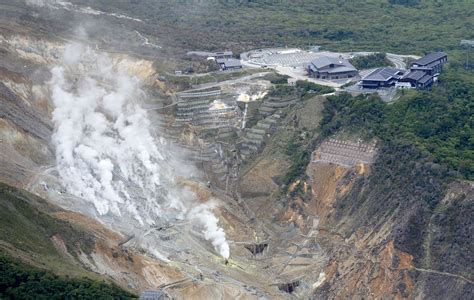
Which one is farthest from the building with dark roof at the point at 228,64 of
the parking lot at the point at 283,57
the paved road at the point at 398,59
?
the paved road at the point at 398,59

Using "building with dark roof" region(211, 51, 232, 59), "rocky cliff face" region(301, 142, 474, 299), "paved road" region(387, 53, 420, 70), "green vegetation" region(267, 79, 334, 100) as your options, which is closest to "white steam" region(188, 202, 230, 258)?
"rocky cliff face" region(301, 142, 474, 299)

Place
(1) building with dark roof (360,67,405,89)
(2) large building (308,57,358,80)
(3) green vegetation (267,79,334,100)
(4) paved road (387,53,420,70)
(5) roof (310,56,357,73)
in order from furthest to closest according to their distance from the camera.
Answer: (4) paved road (387,53,420,70) → (5) roof (310,56,357,73) → (2) large building (308,57,358,80) → (3) green vegetation (267,79,334,100) → (1) building with dark roof (360,67,405,89)

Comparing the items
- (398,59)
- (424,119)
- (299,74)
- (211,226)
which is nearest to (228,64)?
(299,74)

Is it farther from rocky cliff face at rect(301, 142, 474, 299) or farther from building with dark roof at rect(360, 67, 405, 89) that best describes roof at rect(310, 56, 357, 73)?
rocky cliff face at rect(301, 142, 474, 299)

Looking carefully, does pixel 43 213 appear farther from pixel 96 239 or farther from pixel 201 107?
A: pixel 201 107

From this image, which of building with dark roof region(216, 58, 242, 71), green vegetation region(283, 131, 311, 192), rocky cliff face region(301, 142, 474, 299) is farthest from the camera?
building with dark roof region(216, 58, 242, 71)

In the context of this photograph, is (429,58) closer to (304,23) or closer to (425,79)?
(425,79)
